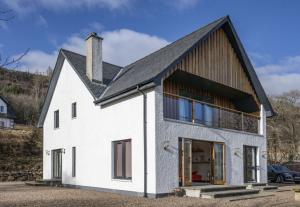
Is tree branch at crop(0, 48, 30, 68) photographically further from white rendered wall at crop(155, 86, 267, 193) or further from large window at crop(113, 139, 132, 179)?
large window at crop(113, 139, 132, 179)

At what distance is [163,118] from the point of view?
1516 centimetres

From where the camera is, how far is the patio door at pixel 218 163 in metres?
17.8

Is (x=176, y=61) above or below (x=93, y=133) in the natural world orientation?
above

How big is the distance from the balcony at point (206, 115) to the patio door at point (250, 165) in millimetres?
1142

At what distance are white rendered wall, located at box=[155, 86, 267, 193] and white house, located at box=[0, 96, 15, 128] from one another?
5127 cm

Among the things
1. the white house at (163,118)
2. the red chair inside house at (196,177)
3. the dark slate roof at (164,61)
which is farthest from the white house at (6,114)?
the red chair inside house at (196,177)

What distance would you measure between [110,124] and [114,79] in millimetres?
4532

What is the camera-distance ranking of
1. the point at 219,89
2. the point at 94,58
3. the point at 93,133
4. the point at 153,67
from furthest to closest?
the point at 94,58 → the point at 219,89 → the point at 93,133 → the point at 153,67

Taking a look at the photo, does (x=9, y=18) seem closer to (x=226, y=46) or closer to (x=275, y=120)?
(x=226, y=46)

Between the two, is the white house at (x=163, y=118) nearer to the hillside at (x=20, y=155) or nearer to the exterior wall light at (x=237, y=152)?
the exterior wall light at (x=237, y=152)

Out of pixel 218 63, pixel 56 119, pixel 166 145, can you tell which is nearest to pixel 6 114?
pixel 56 119

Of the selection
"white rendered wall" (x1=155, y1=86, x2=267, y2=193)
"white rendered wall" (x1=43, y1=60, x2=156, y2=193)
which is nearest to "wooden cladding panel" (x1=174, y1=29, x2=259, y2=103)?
"white rendered wall" (x1=155, y1=86, x2=267, y2=193)

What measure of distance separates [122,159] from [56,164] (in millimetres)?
8475

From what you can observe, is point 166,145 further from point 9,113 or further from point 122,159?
point 9,113
